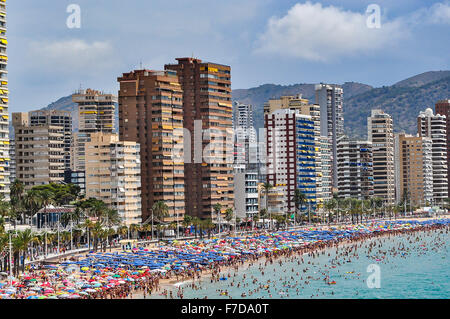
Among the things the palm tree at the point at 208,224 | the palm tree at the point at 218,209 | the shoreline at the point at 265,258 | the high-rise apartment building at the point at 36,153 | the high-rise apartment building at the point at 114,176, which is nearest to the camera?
the shoreline at the point at 265,258

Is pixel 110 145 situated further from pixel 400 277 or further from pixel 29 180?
pixel 400 277

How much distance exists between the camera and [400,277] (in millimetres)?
106312

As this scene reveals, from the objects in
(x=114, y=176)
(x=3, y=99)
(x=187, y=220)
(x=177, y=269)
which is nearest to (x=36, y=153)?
(x=114, y=176)

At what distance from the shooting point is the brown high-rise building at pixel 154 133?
160 m

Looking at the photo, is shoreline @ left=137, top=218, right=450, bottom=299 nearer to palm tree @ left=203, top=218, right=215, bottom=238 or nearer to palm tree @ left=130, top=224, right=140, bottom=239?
palm tree @ left=203, top=218, right=215, bottom=238

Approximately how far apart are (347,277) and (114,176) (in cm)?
6599

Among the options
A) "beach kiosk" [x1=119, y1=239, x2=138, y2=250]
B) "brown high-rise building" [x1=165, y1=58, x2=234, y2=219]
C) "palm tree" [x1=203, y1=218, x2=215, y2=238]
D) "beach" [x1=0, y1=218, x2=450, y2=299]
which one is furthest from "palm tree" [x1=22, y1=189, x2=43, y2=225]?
"brown high-rise building" [x1=165, y1=58, x2=234, y2=219]

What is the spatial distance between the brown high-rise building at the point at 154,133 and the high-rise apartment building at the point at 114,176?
7.79 m

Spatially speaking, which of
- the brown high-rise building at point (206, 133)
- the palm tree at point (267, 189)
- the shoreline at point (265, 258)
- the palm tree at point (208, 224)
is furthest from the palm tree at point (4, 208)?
the palm tree at point (267, 189)

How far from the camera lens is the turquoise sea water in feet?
279

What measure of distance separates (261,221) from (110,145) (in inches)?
2197

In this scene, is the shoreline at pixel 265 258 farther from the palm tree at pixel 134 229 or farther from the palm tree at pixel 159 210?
the palm tree at pixel 134 229

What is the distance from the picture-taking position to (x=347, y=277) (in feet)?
334

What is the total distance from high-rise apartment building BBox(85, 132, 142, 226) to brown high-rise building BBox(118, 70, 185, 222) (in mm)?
7791
